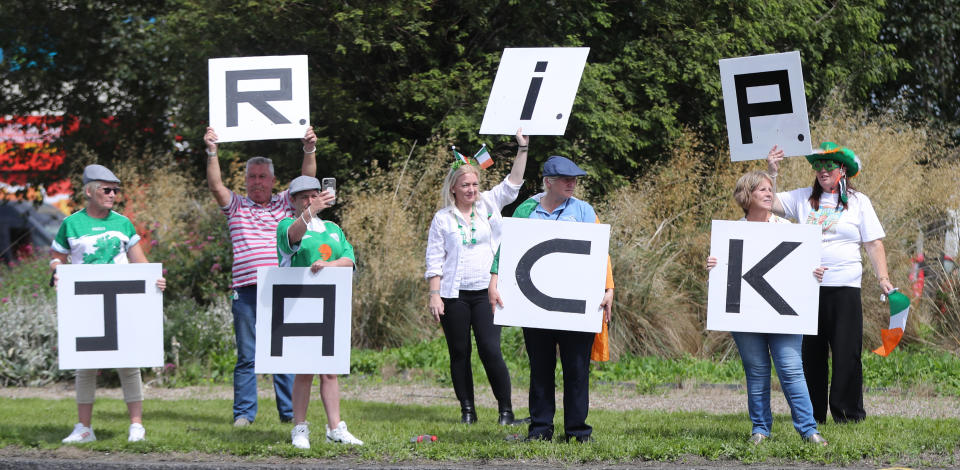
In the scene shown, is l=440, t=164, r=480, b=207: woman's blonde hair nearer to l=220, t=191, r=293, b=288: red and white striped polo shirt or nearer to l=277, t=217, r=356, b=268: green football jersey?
l=277, t=217, r=356, b=268: green football jersey

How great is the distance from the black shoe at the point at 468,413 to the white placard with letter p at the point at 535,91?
2.10 meters

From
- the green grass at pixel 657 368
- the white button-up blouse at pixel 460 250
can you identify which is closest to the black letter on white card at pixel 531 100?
the white button-up blouse at pixel 460 250

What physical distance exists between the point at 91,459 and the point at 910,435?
5.19 metres

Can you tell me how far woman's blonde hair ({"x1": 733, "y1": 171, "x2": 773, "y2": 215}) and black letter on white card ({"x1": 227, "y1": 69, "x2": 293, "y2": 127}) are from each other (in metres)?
3.06

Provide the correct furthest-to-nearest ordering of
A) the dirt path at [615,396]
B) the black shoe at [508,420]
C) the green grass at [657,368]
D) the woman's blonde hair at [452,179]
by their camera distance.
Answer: the green grass at [657,368] < the dirt path at [615,396] < the black shoe at [508,420] < the woman's blonde hair at [452,179]

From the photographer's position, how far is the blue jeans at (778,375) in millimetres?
6203

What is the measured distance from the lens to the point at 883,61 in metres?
19.9

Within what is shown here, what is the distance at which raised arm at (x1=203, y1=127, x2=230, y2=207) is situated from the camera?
6.76 meters

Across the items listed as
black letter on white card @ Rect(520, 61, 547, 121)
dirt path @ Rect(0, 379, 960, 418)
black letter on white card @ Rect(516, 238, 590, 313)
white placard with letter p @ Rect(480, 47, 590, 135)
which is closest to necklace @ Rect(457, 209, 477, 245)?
white placard with letter p @ Rect(480, 47, 590, 135)

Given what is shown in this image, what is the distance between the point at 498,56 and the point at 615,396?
921 cm

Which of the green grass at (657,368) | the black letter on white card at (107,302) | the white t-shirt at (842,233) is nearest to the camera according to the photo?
the black letter on white card at (107,302)

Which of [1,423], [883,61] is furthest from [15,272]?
[883,61]

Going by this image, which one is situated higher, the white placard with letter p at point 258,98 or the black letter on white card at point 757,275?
the white placard with letter p at point 258,98

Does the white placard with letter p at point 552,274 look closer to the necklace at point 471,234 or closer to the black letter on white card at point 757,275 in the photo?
the black letter on white card at point 757,275
